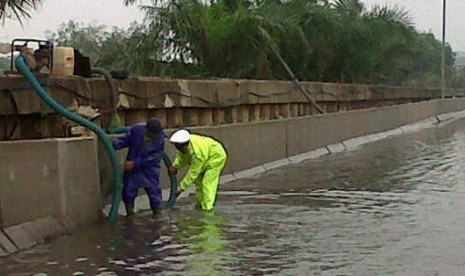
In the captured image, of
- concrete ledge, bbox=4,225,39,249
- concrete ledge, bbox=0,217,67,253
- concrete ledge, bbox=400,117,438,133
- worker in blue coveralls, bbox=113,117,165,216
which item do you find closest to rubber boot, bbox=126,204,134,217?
worker in blue coveralls, bbox=113,117,165,216

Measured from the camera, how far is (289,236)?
11125 mm

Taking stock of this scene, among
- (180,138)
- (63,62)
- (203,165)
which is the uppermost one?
(63,62)

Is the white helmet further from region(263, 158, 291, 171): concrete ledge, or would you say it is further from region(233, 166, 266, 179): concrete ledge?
region(263, 158, 291, 171): concrete ledge

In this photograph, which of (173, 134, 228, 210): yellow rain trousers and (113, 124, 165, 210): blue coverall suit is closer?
(113, 124, 165, 210): blue coverall suit

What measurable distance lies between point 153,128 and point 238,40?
15.7 meters

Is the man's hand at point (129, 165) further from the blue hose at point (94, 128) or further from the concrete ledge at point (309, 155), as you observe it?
the concrete ledge at point (309, 155)

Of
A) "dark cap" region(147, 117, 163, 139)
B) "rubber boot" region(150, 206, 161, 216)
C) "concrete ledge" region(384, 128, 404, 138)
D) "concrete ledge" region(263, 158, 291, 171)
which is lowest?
"concrete ledge" region(384, 128, 404, 138)

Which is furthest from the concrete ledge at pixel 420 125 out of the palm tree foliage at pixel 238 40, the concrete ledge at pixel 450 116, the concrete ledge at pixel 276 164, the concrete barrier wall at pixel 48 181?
the concrete barrier wall at pixel 48 181

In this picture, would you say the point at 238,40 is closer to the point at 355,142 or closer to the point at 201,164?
the point at 355,142

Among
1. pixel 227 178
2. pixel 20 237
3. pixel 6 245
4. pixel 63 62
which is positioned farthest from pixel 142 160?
pixel 227 178

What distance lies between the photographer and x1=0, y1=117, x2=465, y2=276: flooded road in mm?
9312

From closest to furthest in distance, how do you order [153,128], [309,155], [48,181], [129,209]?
[48,181], [153,128], [129,209], [309,155]

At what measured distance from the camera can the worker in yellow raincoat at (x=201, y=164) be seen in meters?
13.0

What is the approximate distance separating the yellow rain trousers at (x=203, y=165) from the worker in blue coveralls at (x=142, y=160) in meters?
0.58
